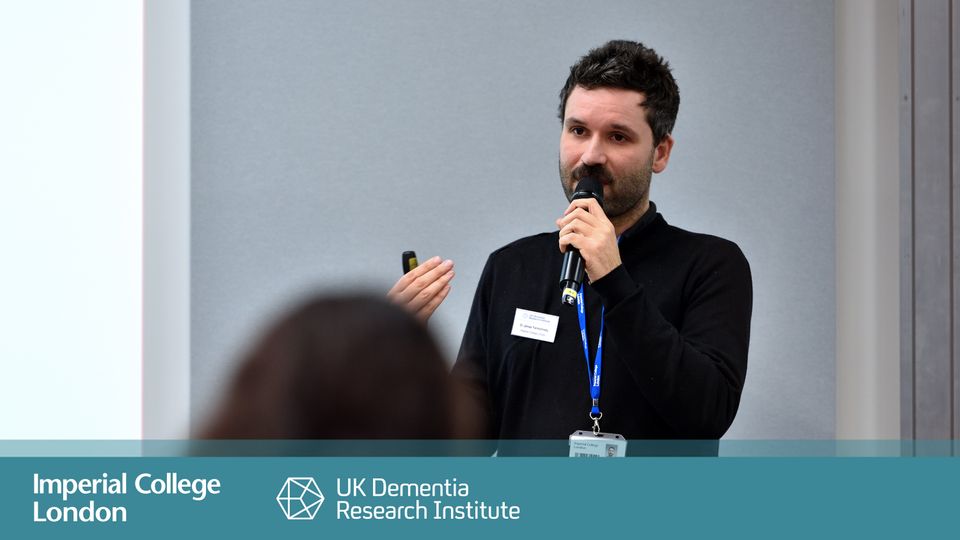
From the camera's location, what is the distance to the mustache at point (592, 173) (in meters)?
1.87

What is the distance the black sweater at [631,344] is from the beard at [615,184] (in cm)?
5

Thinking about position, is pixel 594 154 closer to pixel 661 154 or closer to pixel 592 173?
pixel 592 173

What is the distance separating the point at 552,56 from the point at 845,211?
1152 mm

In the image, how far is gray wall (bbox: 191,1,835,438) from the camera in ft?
12.0

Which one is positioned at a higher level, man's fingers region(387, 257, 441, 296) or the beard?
the beard

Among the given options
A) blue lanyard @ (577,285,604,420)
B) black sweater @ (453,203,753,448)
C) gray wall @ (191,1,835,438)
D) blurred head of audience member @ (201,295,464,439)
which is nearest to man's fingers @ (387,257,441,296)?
black sweater @ (453,203,753,448)

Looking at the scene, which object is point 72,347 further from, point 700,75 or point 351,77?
point 700,75

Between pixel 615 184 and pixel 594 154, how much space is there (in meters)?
0.07

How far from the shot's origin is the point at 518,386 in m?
1.84

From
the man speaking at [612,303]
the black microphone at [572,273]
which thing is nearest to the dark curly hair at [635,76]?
the man speaking at [612,303]

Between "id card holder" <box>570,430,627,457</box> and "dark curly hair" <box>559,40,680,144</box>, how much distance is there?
1.87 feet

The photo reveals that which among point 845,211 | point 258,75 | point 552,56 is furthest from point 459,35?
point 845,211
